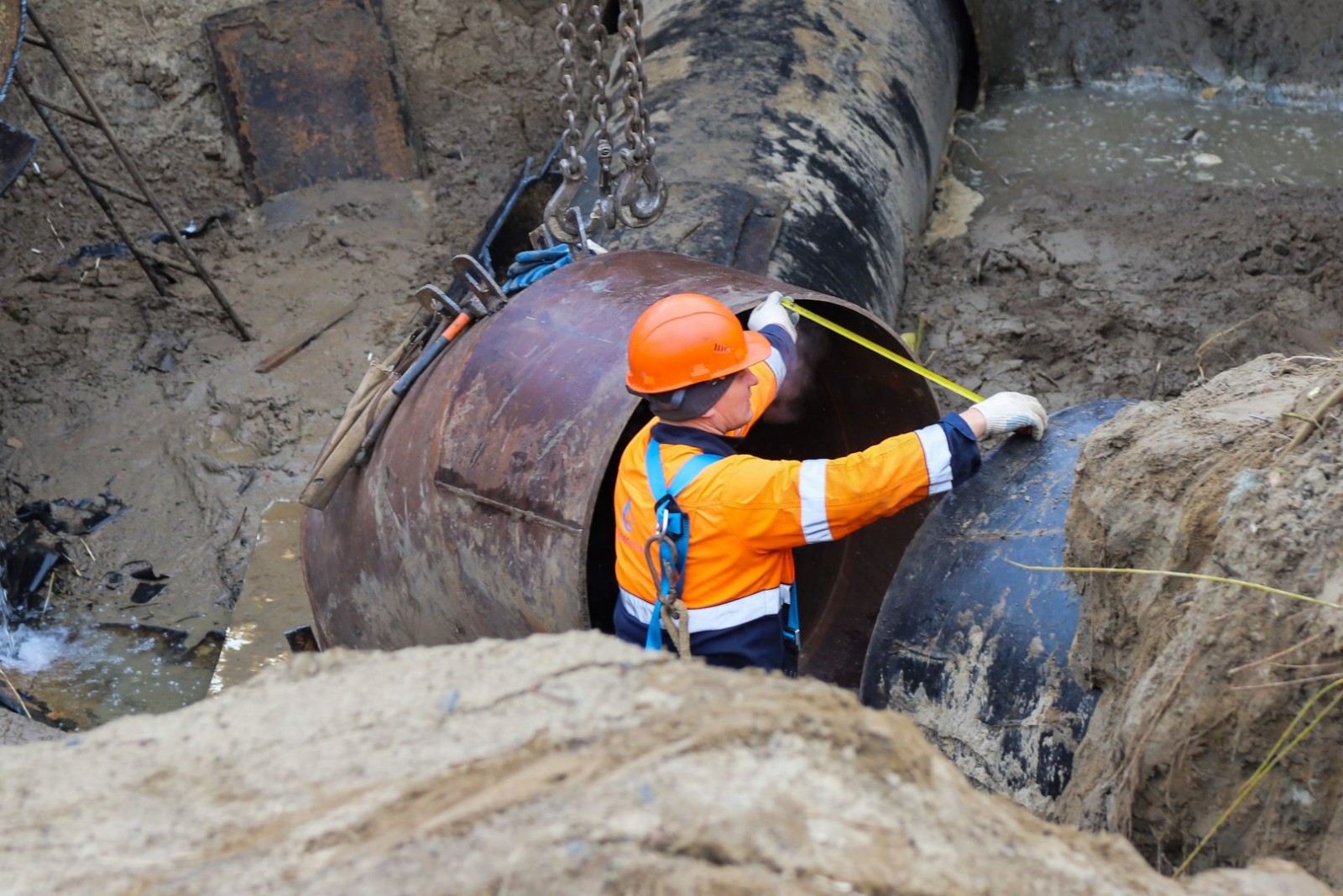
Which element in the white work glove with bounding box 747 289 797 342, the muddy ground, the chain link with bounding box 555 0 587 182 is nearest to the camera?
the muddy ground

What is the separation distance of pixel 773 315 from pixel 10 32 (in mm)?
3841

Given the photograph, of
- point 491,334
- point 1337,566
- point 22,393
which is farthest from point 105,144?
point 1337,566

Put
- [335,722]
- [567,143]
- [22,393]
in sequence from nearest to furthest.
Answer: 1. [335,722]
2. [567,143]
3. [22,393]

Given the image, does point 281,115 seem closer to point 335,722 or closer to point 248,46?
point 248,46

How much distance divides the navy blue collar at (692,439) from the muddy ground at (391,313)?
2.96ft

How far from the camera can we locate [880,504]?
9.44ft

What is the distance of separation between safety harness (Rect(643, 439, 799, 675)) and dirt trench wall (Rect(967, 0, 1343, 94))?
5823mm

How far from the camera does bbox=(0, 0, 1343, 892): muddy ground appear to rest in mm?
2505

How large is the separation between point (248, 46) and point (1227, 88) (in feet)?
20.5

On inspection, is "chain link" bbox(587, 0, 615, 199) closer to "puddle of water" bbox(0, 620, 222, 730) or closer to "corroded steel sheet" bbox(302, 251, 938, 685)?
"corroded steel sheet" bbox(302, 251, 938, 685)

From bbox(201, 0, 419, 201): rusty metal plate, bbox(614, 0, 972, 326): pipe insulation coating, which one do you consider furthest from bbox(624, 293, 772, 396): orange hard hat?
bbox(201, 0, 419, 201): rusty metal plate

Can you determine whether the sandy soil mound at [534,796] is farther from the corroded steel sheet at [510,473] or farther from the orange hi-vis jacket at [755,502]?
the corroded steel sheet at [510,473]

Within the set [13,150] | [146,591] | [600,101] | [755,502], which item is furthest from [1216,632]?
[13,150]

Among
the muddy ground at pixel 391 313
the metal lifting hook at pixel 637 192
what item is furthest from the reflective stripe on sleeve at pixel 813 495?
the metal lifting hook at pixel 637 192
